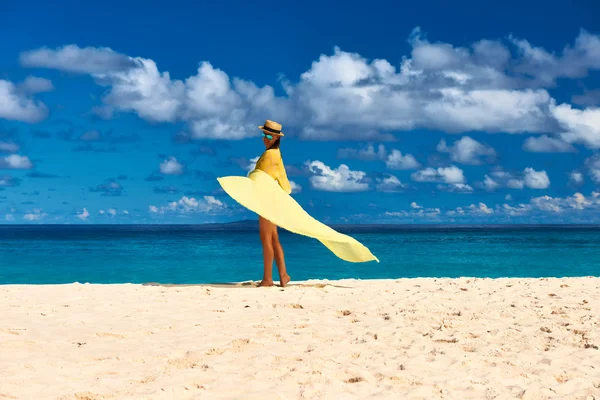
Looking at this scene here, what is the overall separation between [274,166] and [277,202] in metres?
0.64

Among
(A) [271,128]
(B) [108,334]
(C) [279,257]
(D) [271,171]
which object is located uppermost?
(A) [271,128]

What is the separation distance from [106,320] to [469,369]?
3.93 meters

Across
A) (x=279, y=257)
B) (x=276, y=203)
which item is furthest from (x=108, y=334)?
(x=279, y=257)

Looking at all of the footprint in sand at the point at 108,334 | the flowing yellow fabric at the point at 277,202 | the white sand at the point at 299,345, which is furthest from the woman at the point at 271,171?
the footprint in sand at the point at 108,334

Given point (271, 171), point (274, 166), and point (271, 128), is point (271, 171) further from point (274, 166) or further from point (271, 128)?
point (271, 128)

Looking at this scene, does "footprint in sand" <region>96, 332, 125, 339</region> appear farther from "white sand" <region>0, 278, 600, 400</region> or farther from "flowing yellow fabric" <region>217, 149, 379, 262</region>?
"flowing yellow fabric" <region>217, 149, 379, 262</region>

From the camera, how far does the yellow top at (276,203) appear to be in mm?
8719

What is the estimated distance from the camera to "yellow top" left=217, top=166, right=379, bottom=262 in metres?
8.72

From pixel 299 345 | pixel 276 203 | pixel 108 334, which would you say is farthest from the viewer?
pixel 276 203

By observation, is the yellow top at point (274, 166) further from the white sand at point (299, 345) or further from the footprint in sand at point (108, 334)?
the footprint in sand at point (108, 334)

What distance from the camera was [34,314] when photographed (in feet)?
22.3

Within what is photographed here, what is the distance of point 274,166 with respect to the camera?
9148 mm

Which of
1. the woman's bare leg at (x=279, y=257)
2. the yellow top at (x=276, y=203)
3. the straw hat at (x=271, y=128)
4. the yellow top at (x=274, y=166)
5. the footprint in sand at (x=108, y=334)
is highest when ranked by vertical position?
the straw hat at (x=271, y=128)

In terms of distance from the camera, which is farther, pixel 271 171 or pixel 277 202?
pixel 271 171
